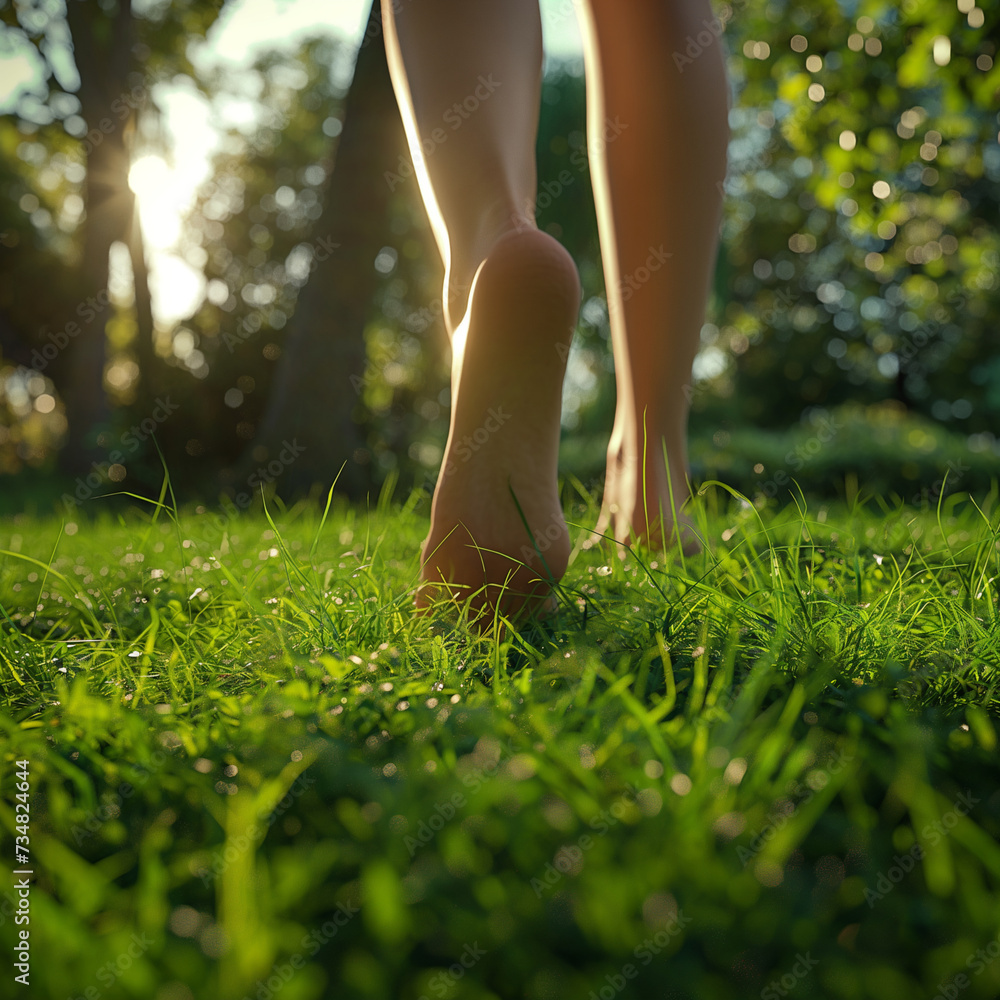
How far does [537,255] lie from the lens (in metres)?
1.18

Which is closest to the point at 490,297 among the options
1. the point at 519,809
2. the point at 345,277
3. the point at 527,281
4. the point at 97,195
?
the point at 527,281

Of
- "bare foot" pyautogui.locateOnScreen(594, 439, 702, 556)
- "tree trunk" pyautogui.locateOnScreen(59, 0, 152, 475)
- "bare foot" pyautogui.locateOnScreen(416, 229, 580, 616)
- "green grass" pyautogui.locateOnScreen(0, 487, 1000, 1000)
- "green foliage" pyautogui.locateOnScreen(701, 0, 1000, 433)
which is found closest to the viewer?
"green grass" pyautogui.locateOnScreen(0, 487, 1000, 1000)

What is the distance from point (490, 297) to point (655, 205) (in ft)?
1.95

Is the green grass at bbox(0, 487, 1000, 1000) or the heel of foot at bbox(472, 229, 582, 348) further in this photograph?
the heel of foot at bbox(472, 229, 582, 348)

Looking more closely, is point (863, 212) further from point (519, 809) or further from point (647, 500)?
point (519, 809)

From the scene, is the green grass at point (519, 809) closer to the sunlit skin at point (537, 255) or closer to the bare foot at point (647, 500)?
the sunlit skin at point (537, 255)

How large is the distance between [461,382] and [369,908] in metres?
0.90

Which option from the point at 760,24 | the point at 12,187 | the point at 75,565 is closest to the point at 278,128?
the point at 12,187

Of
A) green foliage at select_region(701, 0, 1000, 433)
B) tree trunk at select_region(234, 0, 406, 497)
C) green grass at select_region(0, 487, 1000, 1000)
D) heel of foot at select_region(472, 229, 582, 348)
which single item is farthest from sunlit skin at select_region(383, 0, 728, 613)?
tree trunk at select_region(234, 0, 406, 497)

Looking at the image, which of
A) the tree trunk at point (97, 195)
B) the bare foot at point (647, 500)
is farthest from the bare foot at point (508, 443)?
the tree trunk at point (97, 195)

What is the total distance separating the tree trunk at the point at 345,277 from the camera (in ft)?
17.1

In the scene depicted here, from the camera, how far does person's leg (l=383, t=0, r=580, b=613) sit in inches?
46.1

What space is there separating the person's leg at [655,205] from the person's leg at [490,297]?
247mm

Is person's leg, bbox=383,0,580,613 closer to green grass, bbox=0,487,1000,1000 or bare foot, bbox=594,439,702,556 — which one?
green grass, bbox=0,487,1000,1000
